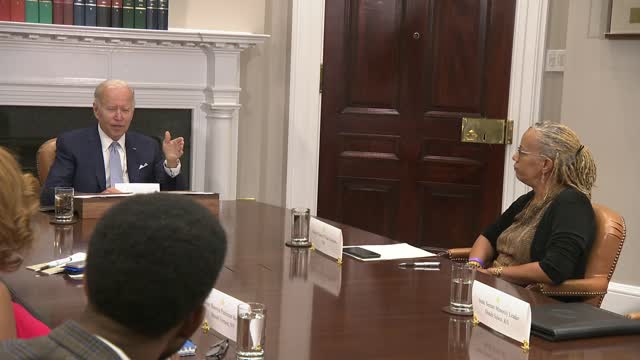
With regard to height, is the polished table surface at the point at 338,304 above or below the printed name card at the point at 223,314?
below

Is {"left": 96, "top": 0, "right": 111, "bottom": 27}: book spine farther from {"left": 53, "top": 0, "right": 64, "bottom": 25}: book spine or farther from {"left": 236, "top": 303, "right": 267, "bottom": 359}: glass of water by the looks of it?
{"left": 236, "top": 303, "right": 267, "bottom": 359}: glass of water

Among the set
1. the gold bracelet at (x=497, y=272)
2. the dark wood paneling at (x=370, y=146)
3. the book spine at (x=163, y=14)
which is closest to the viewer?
the gold bracelet at (x=497, y=272)

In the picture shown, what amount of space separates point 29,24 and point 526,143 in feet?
8.89

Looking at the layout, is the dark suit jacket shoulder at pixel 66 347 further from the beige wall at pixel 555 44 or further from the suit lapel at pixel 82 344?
the beige wall at pixel 555 44

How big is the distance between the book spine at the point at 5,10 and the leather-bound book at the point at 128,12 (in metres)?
0.58

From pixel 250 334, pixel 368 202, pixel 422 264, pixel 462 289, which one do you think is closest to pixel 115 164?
pixel 422 264

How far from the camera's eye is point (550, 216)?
9.66 feet

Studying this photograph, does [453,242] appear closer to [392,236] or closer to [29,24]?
[392,236]

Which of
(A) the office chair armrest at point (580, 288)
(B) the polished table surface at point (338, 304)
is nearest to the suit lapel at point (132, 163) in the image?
(B) the polished table surface at point (338, 304)

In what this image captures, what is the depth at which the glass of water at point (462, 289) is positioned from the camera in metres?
2.13

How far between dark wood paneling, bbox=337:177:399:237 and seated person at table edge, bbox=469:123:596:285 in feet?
6.80

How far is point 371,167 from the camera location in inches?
210

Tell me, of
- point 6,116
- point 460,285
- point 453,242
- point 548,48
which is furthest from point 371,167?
point 460,285

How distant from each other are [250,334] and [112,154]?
94.0 inches
